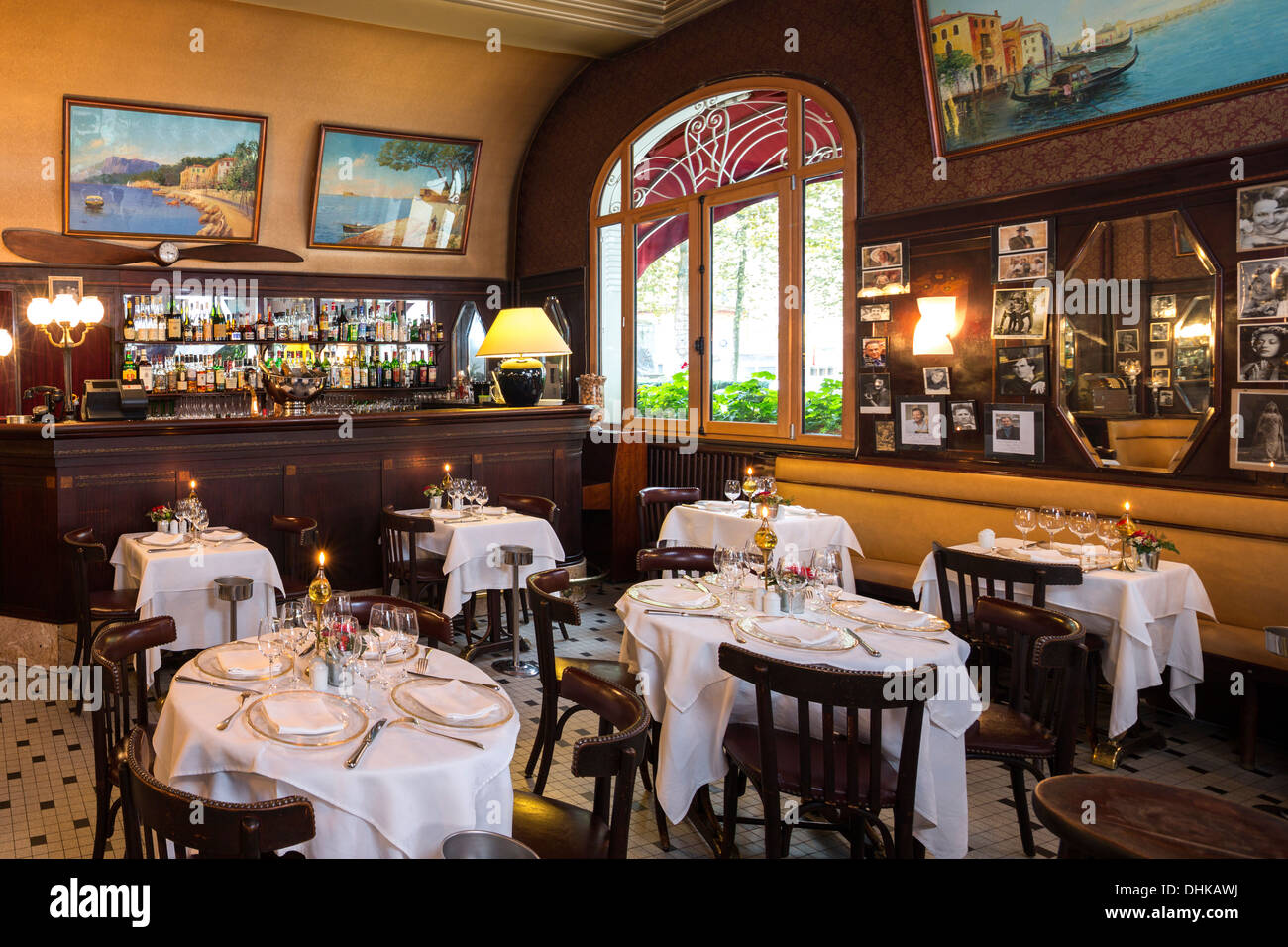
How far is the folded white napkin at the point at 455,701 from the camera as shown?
247 cm

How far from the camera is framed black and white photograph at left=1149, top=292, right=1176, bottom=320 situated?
5055 millimetres

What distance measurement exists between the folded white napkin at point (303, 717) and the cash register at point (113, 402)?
4017 millimetres

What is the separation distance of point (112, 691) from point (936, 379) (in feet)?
→ 16.7

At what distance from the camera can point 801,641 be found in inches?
122

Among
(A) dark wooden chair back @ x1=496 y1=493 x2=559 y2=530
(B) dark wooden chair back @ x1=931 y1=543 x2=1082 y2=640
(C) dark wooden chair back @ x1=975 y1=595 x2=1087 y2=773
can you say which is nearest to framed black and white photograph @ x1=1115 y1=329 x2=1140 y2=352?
(B) dark wooden chair back @ x1=931 y1=543 x2=1082 y2=640

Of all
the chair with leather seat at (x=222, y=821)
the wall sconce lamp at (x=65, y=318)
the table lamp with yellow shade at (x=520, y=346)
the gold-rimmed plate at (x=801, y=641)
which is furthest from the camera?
the table lamp with yellow shade at (x=520, y=346)

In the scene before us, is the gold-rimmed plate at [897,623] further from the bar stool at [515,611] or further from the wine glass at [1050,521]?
the bar stool at [515,611]

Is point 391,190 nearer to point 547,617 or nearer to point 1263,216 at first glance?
point 547,617

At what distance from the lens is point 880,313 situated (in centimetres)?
662

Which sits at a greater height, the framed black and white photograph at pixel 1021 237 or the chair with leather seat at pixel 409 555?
the framed black and white photograph at pixel 1021 237

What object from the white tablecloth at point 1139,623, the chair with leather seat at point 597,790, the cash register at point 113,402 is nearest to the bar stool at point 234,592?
the cash register at point 113,402

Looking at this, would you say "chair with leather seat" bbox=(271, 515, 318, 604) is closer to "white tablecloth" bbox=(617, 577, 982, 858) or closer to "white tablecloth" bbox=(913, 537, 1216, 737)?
"white tablecloth" bbox=(617, 577, 982, 858)
